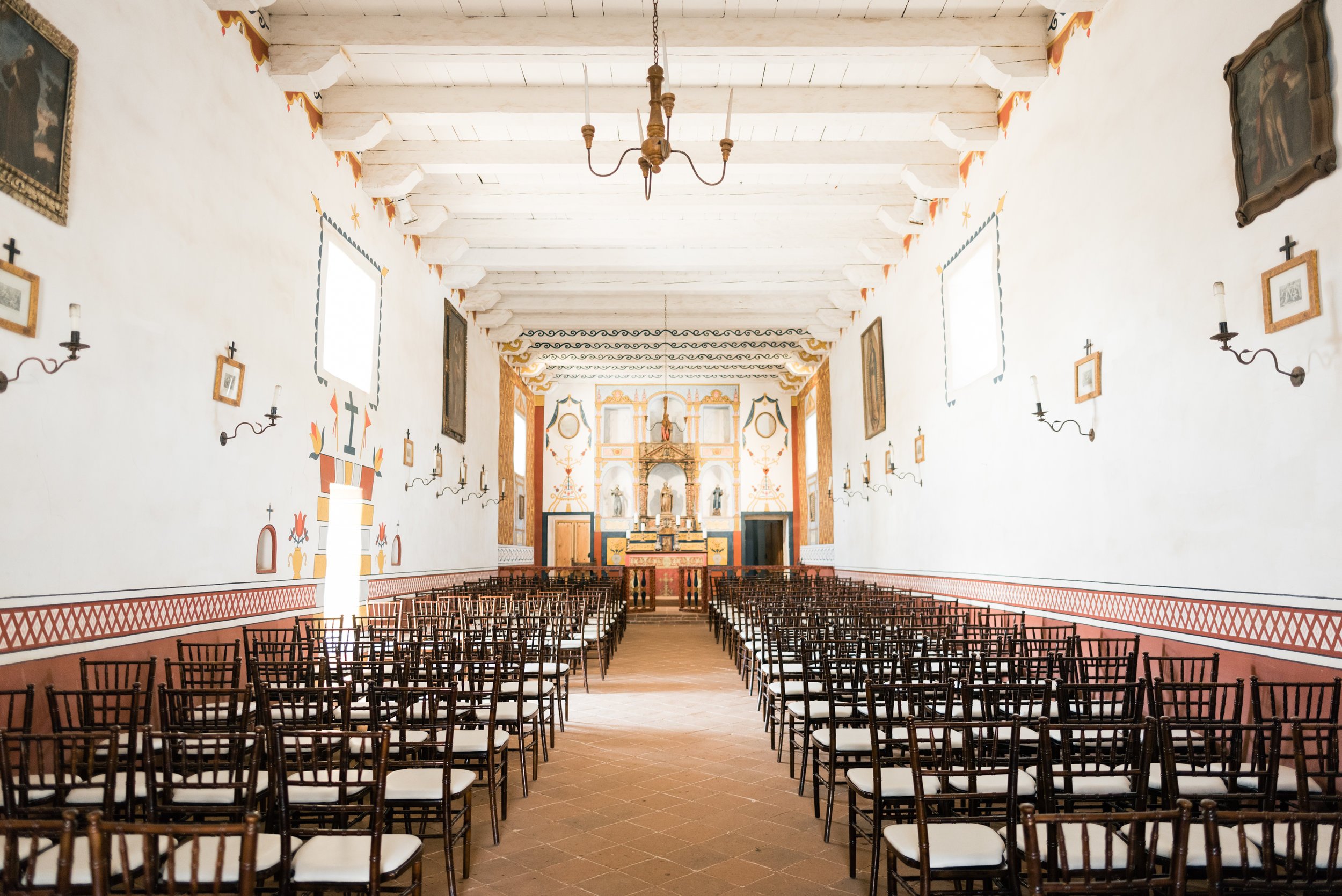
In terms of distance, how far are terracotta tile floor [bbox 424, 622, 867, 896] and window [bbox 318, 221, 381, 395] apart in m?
4.64

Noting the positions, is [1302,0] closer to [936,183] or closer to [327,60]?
[936,183]

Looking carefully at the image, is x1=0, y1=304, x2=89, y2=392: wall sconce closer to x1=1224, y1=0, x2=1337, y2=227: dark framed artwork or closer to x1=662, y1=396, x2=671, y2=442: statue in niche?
x1=1224, y1=0, x2=1337, y2=227: dark framed artwork

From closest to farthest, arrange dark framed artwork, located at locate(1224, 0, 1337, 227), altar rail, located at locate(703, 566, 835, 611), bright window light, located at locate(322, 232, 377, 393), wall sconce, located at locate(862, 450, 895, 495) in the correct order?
dark framed artwork, located at locate(1224, 0, 1337, 227) < bright window light, located at locate(322, 232, 377, 393) < wall sconce, located at locate(862, 450, 895, 495) < altar rail, located at locate(703, 566, 835, 611)

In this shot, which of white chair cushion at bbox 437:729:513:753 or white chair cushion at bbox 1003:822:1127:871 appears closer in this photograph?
white chair cushion at bbox 1003:822:1127:871

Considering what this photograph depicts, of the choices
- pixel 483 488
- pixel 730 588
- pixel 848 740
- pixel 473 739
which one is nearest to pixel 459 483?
pixel 483 488

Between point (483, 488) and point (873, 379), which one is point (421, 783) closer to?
point (873, 379)

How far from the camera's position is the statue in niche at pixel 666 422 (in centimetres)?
1922

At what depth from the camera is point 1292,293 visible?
14.0 ft

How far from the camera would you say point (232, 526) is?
6609 millimetres

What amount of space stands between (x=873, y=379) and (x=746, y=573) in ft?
18.1

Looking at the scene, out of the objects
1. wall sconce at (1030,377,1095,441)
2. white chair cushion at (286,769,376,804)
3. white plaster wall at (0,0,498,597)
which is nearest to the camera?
white chair cushion at (286,769,376,804)

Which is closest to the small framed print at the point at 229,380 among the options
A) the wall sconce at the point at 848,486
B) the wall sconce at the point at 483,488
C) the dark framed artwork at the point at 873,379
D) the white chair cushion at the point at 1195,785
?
the white chair cushion at the point at 1195,785

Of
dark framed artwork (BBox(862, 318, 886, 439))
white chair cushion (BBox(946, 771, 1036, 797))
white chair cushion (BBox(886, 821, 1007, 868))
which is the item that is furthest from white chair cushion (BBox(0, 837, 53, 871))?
dark framed artwork (BBox(862, 318, 886, 439))

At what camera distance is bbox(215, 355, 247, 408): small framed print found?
250 inches
